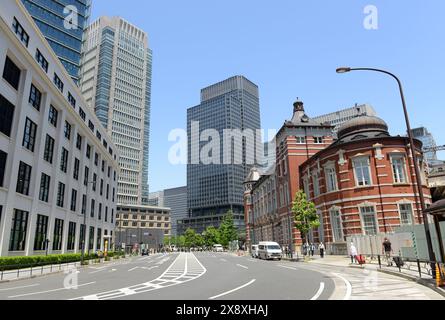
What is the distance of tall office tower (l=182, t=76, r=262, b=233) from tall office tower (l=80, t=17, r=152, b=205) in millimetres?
25318

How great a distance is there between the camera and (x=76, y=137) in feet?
148

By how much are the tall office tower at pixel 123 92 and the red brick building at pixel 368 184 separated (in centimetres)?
12521

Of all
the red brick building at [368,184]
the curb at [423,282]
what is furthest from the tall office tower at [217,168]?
the curb at [423,282]

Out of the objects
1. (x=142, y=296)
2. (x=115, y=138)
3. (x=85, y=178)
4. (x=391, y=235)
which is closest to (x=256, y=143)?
(x=115, y=138)

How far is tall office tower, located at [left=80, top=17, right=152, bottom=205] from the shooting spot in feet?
485

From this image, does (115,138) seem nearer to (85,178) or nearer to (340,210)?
(85,178)

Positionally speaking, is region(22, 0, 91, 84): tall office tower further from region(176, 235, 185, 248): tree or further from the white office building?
region(176, 235, 185, 248): tree

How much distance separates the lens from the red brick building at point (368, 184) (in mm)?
33906

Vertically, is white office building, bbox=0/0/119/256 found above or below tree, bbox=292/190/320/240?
above

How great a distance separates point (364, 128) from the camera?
38.2 m

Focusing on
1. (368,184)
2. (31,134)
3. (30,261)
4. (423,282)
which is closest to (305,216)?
(368,184)

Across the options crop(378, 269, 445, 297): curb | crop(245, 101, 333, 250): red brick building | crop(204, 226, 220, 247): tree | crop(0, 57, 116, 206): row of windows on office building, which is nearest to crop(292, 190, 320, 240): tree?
crop(245, 101, 333, 250): red brick building

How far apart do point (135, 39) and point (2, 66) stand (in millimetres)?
154033

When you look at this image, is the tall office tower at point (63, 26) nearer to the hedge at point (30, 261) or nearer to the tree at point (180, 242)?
the hedge at point (30, 261)
